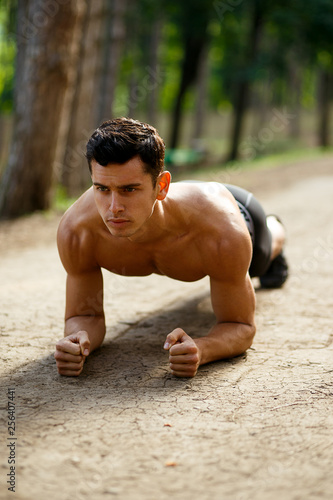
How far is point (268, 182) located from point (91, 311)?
367 inches

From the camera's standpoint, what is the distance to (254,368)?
3.13m

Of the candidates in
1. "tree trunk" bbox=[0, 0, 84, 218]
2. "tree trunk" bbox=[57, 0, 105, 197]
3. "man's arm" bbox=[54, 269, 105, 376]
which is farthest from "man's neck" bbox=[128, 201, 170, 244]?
"tree trunk" bbox=[57, 0, 105, 197]

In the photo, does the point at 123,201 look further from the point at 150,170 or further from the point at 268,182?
the point at 268,182

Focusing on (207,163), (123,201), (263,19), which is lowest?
(207,163)

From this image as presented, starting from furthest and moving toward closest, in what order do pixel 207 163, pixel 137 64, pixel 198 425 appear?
pixel 137 64
pixel 207 163
pixel 198 425

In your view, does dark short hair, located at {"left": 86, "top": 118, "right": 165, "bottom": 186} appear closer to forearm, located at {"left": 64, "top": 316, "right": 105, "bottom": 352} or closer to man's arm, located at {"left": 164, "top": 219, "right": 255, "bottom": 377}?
man's arm, located at {"left": 164, "top": 219, "right": 255, "bottom": 377}

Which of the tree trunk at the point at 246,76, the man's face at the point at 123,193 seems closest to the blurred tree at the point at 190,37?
the tree trunk at the point at 246,76

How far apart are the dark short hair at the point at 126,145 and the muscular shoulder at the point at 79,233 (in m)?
0.41

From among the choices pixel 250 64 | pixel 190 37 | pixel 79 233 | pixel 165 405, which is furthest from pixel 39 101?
pixel 190 37

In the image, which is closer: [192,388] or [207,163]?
[192,388]

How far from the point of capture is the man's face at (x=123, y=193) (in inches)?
105

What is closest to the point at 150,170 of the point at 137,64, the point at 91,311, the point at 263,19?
the point at 91,311

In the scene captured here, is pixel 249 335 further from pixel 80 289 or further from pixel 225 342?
pixel 80 289

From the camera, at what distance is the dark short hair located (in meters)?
2.65
